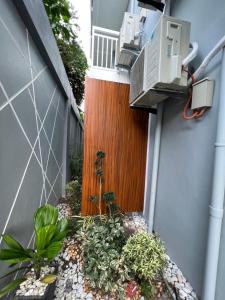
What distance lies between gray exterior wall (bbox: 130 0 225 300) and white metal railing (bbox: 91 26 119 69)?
205 centimetres

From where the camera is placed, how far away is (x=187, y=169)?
5.35 feet

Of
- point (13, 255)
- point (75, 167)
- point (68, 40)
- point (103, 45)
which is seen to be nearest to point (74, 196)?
point (75, 167)

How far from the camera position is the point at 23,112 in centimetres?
151

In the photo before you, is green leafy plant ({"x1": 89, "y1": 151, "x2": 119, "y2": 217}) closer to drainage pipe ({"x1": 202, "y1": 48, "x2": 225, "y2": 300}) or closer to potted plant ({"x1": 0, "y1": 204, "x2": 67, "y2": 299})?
potted plant ({"x1": 0, "y1": 204, "x2": 67, "y2": 299})

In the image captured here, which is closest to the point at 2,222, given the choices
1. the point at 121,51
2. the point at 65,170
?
the point at 65,170

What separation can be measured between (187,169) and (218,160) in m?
0.49

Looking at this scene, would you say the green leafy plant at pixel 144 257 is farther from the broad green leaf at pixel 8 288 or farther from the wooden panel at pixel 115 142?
the wooden panel at pixel 115 142

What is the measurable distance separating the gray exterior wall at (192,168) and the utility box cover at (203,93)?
4 cm

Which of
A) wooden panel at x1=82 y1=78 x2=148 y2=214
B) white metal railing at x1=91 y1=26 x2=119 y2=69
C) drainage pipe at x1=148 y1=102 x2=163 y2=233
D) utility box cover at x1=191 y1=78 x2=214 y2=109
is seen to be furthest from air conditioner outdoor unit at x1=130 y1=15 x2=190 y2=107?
white metal railing at x1=91 y1=26 x2=119 y2=69

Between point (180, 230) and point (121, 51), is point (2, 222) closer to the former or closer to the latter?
point (180, 230)

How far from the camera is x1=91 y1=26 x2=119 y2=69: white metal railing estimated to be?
11.6 ft

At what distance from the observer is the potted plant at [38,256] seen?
1069 mm

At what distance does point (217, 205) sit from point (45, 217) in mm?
1359

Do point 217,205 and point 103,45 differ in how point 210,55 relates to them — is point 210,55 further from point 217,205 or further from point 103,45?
point 103,45
